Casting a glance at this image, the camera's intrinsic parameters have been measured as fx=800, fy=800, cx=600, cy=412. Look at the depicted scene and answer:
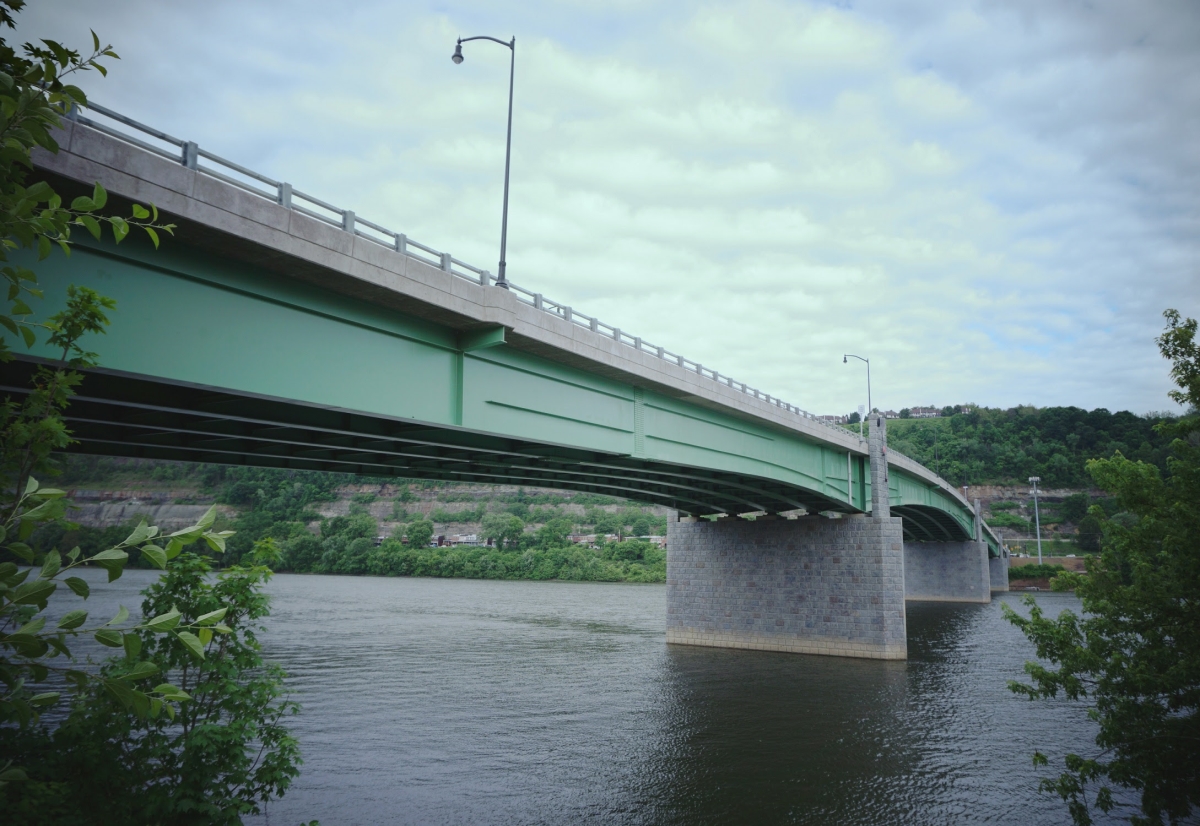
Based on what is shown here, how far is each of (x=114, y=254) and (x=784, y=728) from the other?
740 inches

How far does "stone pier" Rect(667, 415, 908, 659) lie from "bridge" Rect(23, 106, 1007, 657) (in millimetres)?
6309

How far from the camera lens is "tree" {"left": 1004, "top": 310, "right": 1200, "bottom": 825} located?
1022cm

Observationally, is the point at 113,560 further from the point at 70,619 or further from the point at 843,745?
the point at 843,745

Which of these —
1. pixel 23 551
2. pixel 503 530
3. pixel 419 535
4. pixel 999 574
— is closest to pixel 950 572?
pixel 999 574

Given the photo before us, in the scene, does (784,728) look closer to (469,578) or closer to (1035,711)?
(1035,711)

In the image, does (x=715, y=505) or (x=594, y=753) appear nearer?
(x=594, y=753)

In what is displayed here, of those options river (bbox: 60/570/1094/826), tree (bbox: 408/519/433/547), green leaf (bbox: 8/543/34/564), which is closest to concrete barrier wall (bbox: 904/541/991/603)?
river (bbox: 60/570/1094/826)

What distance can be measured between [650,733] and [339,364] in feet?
42.0

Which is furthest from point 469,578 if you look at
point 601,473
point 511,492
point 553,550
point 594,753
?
point 594,753

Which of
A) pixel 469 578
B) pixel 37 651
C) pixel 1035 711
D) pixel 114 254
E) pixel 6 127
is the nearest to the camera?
pixel 37 651

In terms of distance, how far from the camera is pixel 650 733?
67.5 feet

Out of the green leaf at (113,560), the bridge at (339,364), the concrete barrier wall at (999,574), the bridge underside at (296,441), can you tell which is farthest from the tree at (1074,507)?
the green leaf at (113,560)

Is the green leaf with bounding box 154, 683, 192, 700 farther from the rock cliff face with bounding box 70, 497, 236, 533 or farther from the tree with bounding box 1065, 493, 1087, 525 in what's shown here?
the rock cliff face with bounding box 70, 497, 236, 533

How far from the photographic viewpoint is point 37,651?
299 cm
